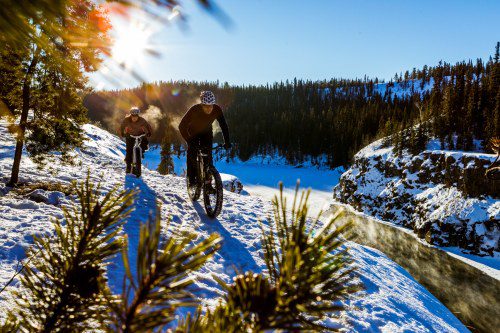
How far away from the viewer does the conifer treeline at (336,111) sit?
19.4 metres

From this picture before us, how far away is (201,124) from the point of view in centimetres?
604

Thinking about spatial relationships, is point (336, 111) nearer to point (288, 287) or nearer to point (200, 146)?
point (200, 146)

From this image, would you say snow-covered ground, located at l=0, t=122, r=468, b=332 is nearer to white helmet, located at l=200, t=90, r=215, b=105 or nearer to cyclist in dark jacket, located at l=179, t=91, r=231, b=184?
cyclist in dark jacket, located at l=179, t=91, r=231, b=184

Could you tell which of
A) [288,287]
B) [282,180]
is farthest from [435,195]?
[288,287]

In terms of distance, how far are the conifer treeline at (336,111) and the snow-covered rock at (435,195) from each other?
7.04 feet

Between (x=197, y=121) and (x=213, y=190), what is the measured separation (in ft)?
4.41

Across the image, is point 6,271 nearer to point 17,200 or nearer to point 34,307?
point 17,200

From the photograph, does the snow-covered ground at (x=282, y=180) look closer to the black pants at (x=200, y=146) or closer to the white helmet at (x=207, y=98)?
the black pants at (x=200, y=146)

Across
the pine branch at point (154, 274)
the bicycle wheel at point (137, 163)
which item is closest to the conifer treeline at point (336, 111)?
the pine branch at point (154, 274)

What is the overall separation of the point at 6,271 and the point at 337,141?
51898 millimetres

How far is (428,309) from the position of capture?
526cm

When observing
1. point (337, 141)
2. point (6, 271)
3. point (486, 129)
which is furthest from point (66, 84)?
point (337, 141)

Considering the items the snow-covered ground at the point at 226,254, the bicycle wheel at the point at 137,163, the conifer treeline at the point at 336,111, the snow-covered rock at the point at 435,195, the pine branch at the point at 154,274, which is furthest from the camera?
the conifer treeline at the point at 336,111

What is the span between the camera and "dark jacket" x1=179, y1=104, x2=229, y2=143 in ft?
19.3
